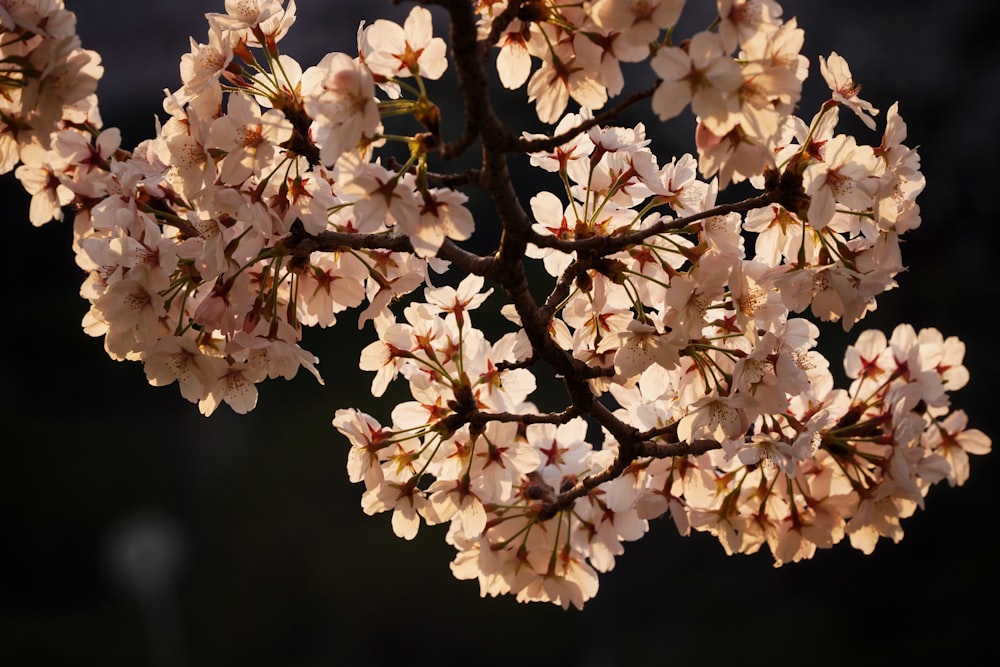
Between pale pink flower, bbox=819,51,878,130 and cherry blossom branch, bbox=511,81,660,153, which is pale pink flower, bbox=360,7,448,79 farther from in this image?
pale pink flower, bbox=819,51,878,130

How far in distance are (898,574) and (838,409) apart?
3.47 metres

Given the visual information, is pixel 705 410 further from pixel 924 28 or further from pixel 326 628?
pixel 924 28

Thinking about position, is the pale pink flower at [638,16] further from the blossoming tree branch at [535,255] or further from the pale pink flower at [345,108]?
the pale pink flower at [345,108]

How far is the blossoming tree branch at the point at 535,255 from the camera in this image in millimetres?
740

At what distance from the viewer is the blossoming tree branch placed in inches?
29.1

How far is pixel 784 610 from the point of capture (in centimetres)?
417

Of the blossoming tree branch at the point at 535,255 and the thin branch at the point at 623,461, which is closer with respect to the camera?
the blossoming tree branch at the point at 535,255

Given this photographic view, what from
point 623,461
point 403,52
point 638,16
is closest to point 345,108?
point 403,52

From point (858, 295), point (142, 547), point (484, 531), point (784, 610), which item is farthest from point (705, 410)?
point (142, 547)

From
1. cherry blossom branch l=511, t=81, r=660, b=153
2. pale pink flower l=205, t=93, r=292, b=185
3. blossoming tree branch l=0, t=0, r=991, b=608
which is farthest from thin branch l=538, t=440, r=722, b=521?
pale pink flower l=205, t=93, r=292, b=185

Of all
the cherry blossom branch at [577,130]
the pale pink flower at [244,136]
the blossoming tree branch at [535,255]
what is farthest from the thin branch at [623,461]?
the pale pink flower at [244,136]

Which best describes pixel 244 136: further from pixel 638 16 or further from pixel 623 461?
pixel 623 461

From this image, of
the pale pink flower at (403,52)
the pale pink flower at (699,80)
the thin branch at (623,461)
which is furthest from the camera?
the thin branch at (623,461)

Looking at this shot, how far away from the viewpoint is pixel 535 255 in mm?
939
